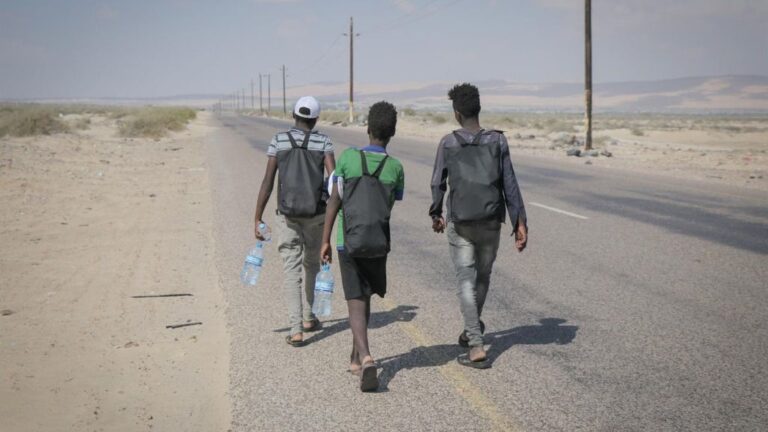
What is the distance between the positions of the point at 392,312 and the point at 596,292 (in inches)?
80.3

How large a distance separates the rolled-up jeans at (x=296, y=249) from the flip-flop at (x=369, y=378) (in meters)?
1.11

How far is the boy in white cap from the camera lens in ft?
16.9

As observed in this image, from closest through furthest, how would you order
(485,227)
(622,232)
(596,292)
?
(485,227) < (596,292) < (622,232)

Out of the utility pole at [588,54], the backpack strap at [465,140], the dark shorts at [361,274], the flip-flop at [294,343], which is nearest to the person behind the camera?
the dark shorts at [361,274]

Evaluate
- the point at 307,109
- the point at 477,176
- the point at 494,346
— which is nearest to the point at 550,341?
the point at 494,346

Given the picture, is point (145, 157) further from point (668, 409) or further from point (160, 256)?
point (668, 409)

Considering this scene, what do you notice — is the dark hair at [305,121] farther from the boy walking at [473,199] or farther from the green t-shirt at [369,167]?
the boy walking at [473,199]

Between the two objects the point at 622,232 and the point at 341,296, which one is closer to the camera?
the point at 341,296

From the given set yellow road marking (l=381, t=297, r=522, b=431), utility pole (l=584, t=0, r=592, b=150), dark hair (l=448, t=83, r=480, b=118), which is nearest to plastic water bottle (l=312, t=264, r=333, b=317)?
yellow road marking (l=381, t=297, r=522, b=431)

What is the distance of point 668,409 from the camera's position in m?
4.23

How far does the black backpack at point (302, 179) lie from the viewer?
5.14m

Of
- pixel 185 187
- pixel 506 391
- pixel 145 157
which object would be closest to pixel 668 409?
pixel 506 391

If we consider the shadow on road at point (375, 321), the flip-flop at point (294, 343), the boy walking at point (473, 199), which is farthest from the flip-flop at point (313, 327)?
the boy walking at point (473, 199)

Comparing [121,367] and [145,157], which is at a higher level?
[145,157]
